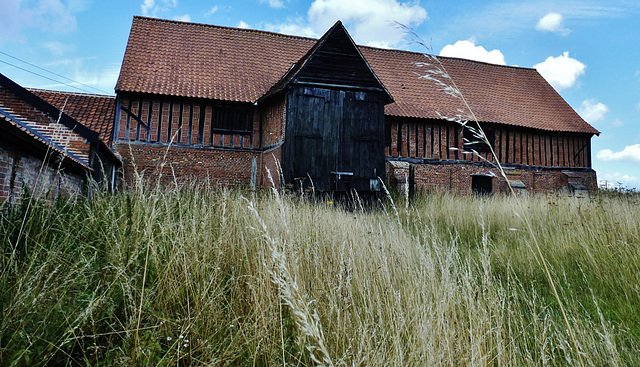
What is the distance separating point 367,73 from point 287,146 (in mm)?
3758

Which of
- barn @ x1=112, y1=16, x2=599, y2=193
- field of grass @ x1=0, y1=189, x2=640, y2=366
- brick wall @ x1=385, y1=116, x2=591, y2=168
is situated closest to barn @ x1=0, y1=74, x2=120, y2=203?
field of grass @ x1=0, y1=189, x2=640, y2=366

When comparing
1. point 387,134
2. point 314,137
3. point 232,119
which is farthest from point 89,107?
point 387,134

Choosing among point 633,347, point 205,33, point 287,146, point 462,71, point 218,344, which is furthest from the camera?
point 462,71

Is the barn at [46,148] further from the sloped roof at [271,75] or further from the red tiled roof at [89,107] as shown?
the sloped roof at [271,75]

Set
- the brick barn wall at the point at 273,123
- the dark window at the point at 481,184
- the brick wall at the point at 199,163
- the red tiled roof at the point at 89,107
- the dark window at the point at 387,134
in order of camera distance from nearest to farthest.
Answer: the brick barn wall at the point at 273,123 → the red tiled roof at the point at 89,107 → the brick wall at the point at 199,163 → the dark window at the point at 387,134 → the dark window at the point at 481,184

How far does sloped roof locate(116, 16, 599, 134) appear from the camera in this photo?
50.2 feet

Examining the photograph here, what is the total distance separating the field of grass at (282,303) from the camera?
6.69 ft

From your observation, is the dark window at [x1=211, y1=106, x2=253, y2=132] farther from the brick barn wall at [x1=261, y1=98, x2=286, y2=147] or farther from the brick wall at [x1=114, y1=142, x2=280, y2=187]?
the brick wall at [x1=114, y1=142, x2=280, y2=187]

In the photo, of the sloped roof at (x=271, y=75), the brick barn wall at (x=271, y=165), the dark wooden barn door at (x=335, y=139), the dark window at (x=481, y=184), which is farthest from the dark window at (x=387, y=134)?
the brick barn wall at (x=271, y=165)

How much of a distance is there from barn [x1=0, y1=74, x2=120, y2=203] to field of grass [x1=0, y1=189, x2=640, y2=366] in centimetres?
72

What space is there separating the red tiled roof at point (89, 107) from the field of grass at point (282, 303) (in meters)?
10.8

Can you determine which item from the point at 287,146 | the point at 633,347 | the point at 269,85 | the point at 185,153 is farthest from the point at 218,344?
the point at 269,85

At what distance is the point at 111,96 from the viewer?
15.7 m

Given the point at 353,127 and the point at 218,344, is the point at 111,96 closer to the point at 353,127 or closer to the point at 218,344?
the point at 353,127
